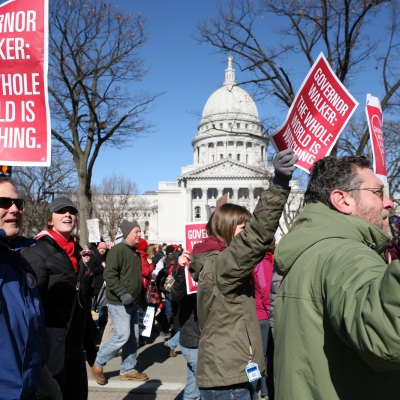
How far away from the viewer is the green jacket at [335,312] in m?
1.16

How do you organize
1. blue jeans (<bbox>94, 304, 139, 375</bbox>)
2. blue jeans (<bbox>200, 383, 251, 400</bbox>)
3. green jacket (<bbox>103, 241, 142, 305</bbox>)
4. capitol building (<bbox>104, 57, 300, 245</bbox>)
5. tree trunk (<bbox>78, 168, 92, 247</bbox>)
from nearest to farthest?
1. blue jeans (<bbox>200, 383, 251, 400</bbox>)
2. blue jeans (<bbox>94, 304, 139, 375</bbox>)
3. green jacket (<bbox>103, 241, 142, 305</bbox>)
4. tree trunk (<bbox>78, 168, 92, 247</bbox>)
5. capitol building (<bbox>104, 57, 300, 245</bbox>)

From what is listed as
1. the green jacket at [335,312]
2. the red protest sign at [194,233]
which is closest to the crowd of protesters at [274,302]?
the green jacket at [335,312]

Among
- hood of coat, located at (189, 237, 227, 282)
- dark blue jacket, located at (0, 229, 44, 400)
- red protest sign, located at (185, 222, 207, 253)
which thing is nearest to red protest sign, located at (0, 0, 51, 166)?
dark blue jacket, located at (0, 229, 44, 400)

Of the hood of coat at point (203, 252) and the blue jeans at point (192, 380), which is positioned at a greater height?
the hood of coat at point (203, 252)

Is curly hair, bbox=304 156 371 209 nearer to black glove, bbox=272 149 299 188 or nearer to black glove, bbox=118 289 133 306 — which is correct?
black glove, bbox=272 149 299 188

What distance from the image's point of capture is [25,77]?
305 cm

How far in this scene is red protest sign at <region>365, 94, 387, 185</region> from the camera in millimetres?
4098

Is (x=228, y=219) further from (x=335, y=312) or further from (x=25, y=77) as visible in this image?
(x=335, y=312)

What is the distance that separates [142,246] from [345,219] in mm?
6449

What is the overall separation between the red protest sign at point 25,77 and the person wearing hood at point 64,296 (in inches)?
36.3

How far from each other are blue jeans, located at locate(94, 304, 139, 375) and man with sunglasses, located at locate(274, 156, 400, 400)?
443 centimetres

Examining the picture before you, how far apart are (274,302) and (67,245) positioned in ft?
6.19

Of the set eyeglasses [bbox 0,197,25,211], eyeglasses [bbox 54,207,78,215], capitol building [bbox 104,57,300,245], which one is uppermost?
capitol building [bbox 104,57,300,245]

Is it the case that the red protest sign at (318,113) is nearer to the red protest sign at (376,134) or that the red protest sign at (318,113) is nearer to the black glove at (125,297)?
the red protest sign at (376,134)
